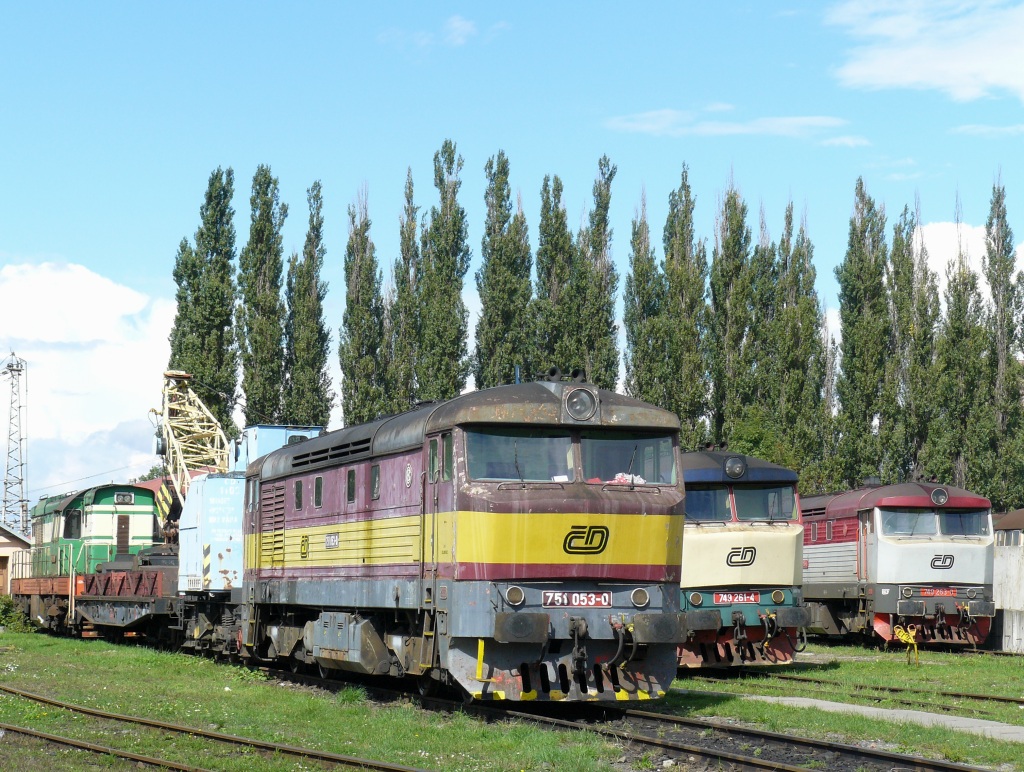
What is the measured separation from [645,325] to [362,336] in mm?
11106

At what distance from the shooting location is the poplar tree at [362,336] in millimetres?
50000

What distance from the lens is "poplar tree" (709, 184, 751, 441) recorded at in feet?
159

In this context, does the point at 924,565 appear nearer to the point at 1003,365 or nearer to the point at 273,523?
the point at 273,523

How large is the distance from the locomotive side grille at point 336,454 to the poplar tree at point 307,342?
3007 cm

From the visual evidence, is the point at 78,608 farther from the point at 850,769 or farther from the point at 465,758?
the point at 850,769

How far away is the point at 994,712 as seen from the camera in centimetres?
1592

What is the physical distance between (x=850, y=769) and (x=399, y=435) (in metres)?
6.86

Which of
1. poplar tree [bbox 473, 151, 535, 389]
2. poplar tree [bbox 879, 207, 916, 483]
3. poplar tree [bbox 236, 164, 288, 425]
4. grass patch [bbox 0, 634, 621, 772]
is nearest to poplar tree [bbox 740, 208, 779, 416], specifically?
poplar tree [bbox 879, 207, 916, 483]

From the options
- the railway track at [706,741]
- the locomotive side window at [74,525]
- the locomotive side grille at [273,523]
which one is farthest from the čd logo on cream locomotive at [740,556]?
the locomotive side window at [74,525]

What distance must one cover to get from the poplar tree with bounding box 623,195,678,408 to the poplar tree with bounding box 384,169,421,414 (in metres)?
8.23

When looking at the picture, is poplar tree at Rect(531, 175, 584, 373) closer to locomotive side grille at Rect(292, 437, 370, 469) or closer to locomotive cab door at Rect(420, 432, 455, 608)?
locomotive side grille at Rect(292, 437, 370, 469)

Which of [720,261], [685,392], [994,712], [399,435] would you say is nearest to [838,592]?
[994,712]

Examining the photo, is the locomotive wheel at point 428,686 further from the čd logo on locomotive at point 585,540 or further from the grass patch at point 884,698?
the čd logo on locomotive at point 585,540

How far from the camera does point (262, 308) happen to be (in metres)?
50.7
